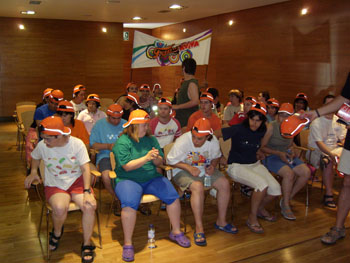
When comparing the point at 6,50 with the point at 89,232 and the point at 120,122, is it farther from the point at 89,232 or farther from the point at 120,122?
the point at 89,232

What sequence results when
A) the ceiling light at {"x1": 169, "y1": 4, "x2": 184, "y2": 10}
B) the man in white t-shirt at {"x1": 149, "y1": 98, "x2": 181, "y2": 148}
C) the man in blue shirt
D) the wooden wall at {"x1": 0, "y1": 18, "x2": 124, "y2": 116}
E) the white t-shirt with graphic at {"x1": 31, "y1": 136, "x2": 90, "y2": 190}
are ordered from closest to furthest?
the white t-shirt with graphic at {"x1": 31, "y1": 136, "x2": 90, "y2": 190}, the man in blue shirt, the man in white t-shirt at {"x1": 149, "y1": 98, "x2": 181, "y2": 148}, the ceiling light at {"x1": 169, "y1": 4, "x2": 184, "y2": 10}, the wooden wall at {"x1": 0, "y1": 18, "x2": 124, "y2": 116}

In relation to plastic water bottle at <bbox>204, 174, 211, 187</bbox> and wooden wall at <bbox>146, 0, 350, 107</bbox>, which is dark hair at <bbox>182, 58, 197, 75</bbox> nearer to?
plastic water bottle at <bbox>204, 174, 211, 187</bbox>

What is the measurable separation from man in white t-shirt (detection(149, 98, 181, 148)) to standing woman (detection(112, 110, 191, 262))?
35.9 inches

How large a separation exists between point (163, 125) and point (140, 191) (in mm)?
1350

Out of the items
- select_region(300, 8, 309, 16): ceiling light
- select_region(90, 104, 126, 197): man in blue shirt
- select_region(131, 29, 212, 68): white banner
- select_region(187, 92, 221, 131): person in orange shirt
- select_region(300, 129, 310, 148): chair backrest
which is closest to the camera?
select_region(90, 104, 126, 197): man in blue shirt

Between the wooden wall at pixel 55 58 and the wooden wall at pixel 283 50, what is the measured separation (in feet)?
11.4

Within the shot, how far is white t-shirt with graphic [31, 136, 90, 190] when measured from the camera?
3279 millimetres

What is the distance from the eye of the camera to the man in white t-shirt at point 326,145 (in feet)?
15.2

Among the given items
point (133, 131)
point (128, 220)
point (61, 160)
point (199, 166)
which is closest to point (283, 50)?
point (199, 166)

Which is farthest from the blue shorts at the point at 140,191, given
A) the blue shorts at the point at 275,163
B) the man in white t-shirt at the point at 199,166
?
the blue shorts at the point at 275,163

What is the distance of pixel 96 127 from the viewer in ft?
14.3

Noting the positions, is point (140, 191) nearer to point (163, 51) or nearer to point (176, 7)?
point (163, 51)

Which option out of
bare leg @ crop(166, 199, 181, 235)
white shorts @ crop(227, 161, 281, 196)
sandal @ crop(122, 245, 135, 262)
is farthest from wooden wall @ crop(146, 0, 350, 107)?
sandal @ crop(122, 245, 135, 262)

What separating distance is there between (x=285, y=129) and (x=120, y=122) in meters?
2.22
